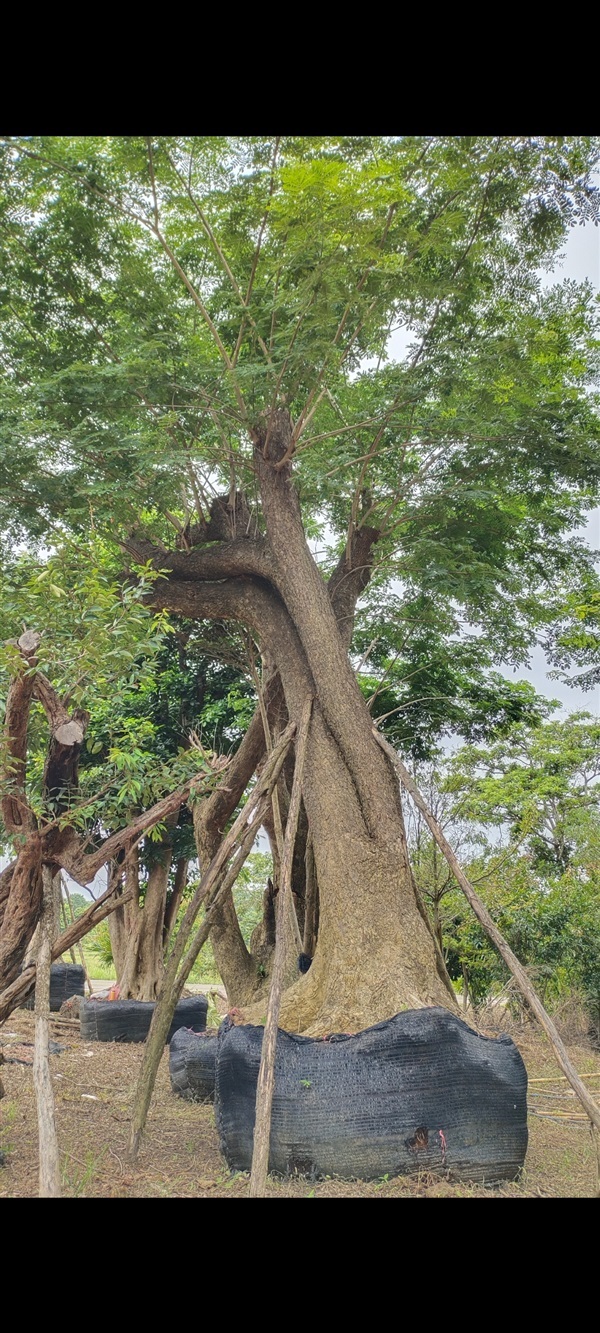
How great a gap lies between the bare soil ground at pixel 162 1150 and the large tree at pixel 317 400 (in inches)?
29.6

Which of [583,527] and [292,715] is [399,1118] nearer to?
[292,715]

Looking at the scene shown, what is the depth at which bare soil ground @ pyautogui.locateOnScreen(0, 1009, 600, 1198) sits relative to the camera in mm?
3111

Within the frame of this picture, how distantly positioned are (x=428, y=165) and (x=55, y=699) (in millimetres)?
3133

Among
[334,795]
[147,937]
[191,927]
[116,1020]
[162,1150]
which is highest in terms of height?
[334,795]

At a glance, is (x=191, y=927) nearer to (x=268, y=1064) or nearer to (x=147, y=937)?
(x=268, y=1064)

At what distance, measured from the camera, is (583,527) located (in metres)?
6.33

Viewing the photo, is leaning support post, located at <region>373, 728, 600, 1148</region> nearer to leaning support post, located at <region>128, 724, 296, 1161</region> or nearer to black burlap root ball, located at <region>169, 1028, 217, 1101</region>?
leaning support post, located at <region>128, 724, 296, 1161</region>

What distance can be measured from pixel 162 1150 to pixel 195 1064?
983mm

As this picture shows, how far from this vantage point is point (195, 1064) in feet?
15.9

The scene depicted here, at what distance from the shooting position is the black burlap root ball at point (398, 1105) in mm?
3146

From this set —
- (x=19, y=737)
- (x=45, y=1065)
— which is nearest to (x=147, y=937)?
(x=19, y=737)

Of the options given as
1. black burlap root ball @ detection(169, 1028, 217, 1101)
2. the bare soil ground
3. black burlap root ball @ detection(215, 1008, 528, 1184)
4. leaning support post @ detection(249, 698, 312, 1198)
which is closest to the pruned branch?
leaning support post @ detection(249, 698, 312, 1198)

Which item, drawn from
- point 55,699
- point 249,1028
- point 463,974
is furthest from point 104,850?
point 463,974

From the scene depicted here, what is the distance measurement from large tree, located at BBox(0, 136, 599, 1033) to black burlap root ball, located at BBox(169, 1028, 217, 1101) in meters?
0.90
